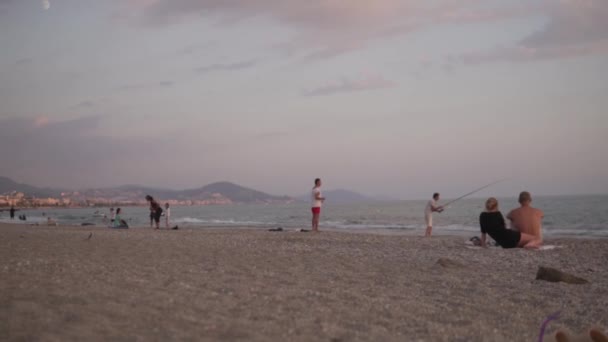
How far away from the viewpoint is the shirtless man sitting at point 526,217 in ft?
43.1

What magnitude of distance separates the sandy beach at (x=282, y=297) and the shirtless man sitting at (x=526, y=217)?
2016 millimetres

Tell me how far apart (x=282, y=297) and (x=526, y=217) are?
29.4 ft

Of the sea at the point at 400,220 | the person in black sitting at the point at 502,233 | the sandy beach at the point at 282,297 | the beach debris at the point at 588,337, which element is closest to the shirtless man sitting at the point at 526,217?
the person in black sitting at the point at 502,233

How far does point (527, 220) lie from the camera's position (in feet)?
43.7

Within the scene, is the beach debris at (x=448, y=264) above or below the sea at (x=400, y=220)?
above

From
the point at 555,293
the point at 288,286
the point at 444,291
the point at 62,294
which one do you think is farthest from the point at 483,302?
the point at 62,294

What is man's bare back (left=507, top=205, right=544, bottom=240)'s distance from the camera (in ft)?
43.1

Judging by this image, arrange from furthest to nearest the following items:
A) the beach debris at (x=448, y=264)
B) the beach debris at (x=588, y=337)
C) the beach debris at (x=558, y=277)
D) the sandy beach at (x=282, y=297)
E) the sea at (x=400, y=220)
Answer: the sea at (x=400, y=220), the beach debris at (x=448, y=264), the beach debris at (x=558, y=277), the sandy beach at (x=282, y=297), the beach debris at (x=588, y=337)

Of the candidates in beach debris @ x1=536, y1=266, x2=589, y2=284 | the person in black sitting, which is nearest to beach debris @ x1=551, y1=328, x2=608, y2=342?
beach debris @ x1=536, y1=266, x2=589, y2=284

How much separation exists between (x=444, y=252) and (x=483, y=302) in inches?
256

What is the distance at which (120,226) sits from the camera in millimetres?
25984

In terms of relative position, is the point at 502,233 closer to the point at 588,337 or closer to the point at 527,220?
the point at 527,220

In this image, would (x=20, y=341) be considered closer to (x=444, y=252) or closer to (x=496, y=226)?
(x=444, y=252)

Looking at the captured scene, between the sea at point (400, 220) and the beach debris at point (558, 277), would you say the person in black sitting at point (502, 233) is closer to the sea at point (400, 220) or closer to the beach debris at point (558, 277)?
the beach debris at point (558, 277)
